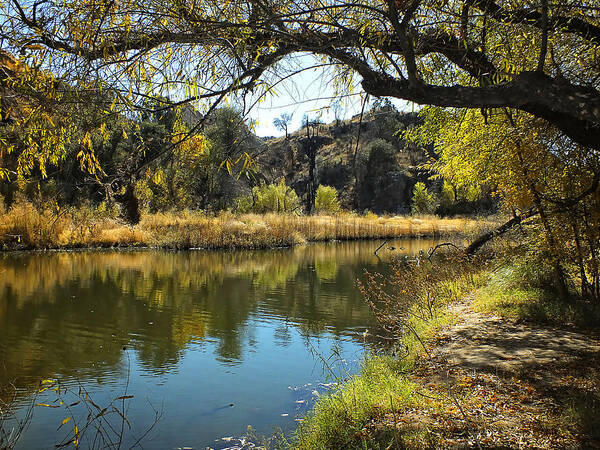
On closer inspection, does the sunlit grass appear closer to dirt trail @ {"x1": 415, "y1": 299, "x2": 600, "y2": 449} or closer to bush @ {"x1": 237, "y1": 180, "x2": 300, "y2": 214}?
dirt trail @ {"x1": 415, "y1": 299, "x2": 600, "y2": 449}

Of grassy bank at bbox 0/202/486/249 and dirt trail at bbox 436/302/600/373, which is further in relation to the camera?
grassy bank at bbox 0/202/486/249

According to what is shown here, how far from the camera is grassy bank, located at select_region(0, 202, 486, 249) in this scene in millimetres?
20156

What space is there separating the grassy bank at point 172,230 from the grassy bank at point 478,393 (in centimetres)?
980

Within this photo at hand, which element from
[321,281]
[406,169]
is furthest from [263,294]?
[406,169]

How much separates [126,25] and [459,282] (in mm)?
8770

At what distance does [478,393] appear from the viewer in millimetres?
4277

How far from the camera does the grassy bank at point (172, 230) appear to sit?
20156 mm

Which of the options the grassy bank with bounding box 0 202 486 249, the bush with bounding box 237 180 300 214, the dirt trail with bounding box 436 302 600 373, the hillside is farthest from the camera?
the hillside

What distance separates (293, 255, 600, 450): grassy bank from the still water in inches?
34.8

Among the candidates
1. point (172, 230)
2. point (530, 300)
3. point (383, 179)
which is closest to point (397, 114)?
Result: point (530, 300)

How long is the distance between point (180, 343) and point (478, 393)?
211 inches

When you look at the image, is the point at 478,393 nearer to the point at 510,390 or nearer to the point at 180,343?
the point at 510,390

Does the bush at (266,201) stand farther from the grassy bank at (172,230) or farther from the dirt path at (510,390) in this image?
the dirt path at (510,390)

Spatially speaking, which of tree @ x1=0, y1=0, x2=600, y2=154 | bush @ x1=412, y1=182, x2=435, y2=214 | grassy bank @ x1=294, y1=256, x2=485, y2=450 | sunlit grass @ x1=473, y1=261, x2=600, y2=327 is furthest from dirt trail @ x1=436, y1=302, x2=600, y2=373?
bush @ x1=412, y1=182, x2=435, y2=214
